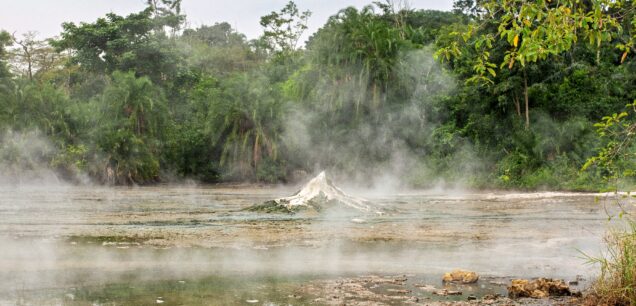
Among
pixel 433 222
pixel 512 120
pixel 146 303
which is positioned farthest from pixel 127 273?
pixel 512 120

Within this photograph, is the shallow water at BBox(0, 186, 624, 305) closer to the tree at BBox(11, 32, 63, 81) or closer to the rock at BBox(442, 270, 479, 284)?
the rock at BBox(442, 270, 479, 284)

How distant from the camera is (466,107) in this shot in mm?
36906

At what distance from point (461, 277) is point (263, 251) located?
427 cm

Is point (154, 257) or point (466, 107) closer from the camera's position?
point (154, 257)

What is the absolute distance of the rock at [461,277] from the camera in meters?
8.55

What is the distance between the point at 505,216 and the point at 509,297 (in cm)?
1141

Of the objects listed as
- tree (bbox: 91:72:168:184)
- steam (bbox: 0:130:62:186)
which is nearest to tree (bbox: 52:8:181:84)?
tree (bbox: 91:72:168:184)

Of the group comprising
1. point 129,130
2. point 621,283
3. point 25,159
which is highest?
point 129,130

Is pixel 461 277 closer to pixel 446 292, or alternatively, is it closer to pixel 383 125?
pixel 446 292

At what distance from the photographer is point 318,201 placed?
1983cm

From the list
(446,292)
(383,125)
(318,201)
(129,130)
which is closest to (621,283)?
(446,292)

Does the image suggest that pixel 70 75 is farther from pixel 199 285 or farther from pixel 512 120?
pixel 199 285

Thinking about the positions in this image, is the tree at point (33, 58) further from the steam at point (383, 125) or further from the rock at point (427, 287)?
the rock at point (427, 287)

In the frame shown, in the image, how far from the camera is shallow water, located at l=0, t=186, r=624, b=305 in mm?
8289
